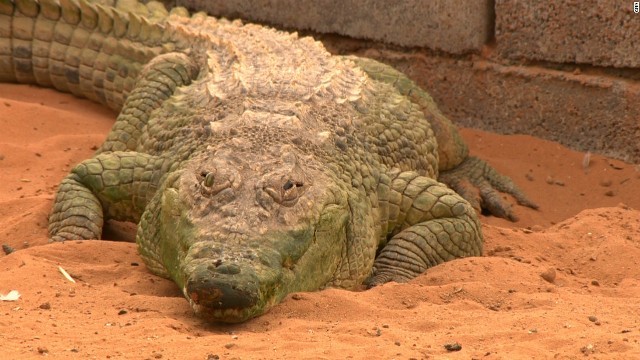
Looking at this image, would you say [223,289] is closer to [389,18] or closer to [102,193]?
[102,193]

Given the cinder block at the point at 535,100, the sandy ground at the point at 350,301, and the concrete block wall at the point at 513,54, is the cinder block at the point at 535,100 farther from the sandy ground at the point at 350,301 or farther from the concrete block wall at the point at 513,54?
the sandy ground at the point at 350,301

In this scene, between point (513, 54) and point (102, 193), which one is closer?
point (102, 193)

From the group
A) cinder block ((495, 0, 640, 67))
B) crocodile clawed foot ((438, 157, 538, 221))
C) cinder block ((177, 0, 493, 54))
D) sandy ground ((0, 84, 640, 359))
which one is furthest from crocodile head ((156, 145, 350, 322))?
cinder block ((177, 0, 493, 54))

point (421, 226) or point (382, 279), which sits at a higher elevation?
point (421, 226)

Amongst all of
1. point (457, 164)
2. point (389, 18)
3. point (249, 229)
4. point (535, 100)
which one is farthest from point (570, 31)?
point (249, 229)

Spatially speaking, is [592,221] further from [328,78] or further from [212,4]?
[212,4]

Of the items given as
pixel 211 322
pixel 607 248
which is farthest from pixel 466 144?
pixel 211 322

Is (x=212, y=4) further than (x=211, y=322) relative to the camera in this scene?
Yes
